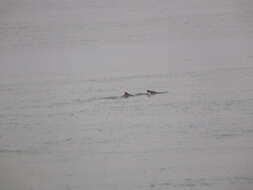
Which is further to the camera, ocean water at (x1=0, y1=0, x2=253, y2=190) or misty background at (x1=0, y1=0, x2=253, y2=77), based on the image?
misty background at (x1=0, y1=0, x2=253, y2=77)

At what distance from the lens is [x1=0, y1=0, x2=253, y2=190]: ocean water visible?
2.62 feet

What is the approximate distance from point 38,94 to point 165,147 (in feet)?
1.47

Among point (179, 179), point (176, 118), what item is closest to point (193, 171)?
point (179, 179)

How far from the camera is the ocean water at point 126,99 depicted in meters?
0.80

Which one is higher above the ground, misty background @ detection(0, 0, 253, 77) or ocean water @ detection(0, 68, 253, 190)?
misty background @ detection(0, 0, 253, 77)

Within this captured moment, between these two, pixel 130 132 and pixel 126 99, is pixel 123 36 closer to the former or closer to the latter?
pixel 126 99

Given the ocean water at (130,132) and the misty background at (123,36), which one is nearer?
the ocean water at (130,132)

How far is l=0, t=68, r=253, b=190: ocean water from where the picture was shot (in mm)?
792

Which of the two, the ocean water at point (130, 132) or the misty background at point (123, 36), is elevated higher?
the misty background at point (123, 36)

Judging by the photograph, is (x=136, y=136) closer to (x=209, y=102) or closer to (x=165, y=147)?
(x=165, y=147)

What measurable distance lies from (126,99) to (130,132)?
112 mm

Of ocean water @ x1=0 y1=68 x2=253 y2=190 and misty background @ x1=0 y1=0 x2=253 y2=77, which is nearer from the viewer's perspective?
ocean water @ x1=0 y1=68 x2=253 y2=190

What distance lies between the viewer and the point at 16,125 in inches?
34.4

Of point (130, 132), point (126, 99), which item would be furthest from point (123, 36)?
point (130, 132)
